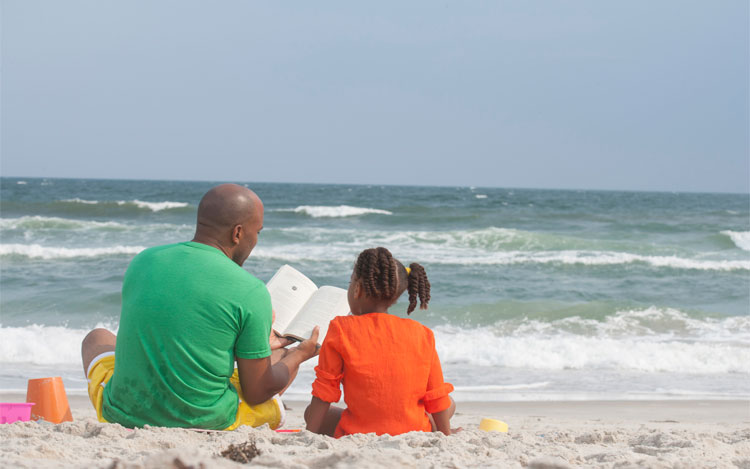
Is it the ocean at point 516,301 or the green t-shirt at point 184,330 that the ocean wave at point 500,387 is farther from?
the green t-shirt at point 184,330

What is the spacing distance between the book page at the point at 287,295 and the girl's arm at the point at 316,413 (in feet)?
1.28

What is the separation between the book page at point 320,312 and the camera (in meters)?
2.75

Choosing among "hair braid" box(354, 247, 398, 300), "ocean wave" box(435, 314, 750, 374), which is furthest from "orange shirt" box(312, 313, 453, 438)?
"ocean wave" box(435, 314, 750, 374)

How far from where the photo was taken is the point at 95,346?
2.77 meters

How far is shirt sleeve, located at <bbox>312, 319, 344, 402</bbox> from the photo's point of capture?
8.12ft

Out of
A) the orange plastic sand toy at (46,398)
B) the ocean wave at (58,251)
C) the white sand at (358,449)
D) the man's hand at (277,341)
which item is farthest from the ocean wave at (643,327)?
the ocean wave at (58,251)

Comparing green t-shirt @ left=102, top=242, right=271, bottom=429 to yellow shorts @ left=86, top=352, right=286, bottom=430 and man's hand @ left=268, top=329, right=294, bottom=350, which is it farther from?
man's hand @ left=268, top=329, right=294, bottom=350

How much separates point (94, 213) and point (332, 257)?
47.7 ft

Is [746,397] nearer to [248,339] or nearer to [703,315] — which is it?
[703,315]

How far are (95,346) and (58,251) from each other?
10390 mm

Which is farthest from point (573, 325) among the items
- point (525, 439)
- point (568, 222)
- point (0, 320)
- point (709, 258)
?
point (568, 222)

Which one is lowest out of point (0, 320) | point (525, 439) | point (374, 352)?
point (0, 320)

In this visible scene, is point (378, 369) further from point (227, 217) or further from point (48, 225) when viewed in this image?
point (48, 225)

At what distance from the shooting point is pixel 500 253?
13.8 meters
